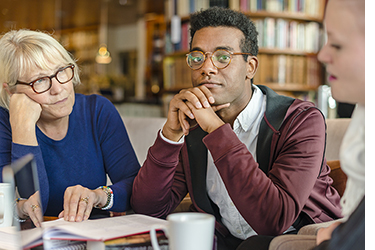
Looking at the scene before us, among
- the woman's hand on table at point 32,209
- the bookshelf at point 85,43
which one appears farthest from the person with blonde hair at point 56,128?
the bookshelf at point 85,43

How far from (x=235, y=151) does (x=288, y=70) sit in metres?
2.97

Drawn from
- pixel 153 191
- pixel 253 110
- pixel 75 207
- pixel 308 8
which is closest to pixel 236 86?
pixel 253 110

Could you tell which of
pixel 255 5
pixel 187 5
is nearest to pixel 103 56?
pixel 187 5

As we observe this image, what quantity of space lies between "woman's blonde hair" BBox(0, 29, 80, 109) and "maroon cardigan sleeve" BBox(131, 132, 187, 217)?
513 mm

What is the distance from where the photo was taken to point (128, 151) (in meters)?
1.37

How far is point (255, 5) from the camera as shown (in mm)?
3568

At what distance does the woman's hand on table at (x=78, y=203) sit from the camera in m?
0.93

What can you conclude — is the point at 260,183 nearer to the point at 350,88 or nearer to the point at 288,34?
the point at 350,88

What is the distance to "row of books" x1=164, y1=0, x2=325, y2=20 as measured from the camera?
Result: 3557 mm

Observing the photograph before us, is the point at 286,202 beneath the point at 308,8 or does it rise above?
beneath

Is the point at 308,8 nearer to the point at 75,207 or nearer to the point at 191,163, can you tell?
the point at 191,163

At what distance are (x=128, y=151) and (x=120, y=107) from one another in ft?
12.5

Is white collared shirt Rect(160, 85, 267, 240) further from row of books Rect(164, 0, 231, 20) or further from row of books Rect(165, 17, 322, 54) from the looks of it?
row of books Rect(164, 0, 231, 20)

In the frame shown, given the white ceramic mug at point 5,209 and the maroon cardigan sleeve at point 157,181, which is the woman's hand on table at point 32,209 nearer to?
the white ceramic mug at point 5,209
